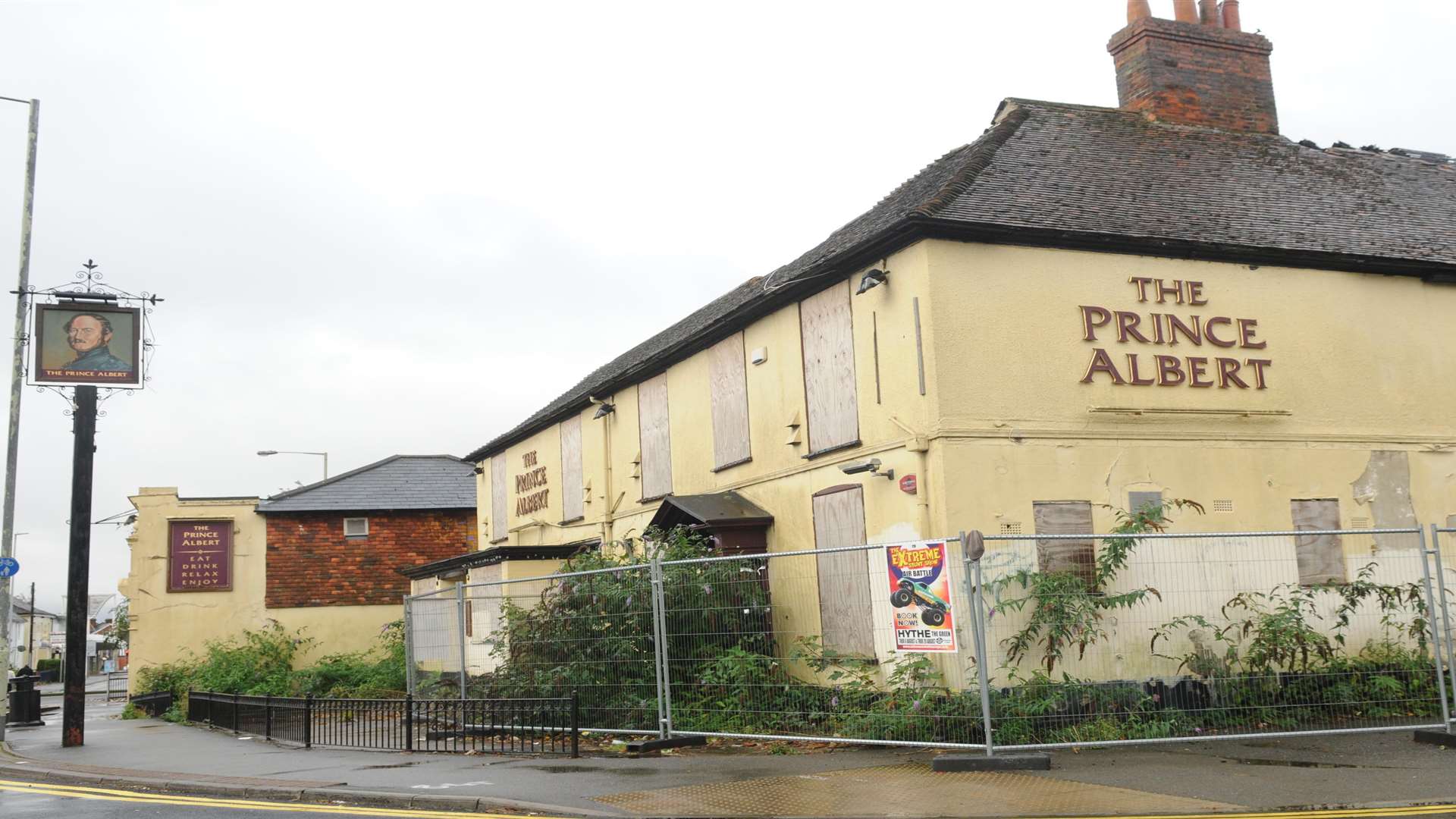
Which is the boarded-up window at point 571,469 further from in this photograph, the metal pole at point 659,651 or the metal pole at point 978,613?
the metal pole at point 978,613

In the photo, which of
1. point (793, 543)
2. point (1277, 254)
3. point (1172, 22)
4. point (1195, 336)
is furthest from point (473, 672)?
point (1172, 22)

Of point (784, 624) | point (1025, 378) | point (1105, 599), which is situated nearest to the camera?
point (1105, 599)

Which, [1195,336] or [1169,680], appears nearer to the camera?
[1169,680]

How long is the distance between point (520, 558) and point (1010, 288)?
10.5 m

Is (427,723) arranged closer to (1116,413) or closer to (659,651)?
(659,651)

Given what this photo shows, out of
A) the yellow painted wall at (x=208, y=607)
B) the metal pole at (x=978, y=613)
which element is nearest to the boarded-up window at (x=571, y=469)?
the yellow painted wall at (x=208, y=607)

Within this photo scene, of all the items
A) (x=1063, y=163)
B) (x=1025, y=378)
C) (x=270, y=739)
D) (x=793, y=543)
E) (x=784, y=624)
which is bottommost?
(x=270, y=739)

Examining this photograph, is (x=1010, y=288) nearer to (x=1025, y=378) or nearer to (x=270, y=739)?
(x=1025, y=378)

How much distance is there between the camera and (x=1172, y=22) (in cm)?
1906

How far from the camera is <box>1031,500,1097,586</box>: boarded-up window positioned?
14117mm

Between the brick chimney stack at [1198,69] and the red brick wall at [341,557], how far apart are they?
20740mm

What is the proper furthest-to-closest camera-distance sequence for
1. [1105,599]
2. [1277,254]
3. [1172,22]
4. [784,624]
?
[1172,22], [1277,254], [784,624], [1105,599]

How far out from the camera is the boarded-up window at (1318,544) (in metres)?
15.3

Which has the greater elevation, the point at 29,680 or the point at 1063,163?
the point at 1063,163
